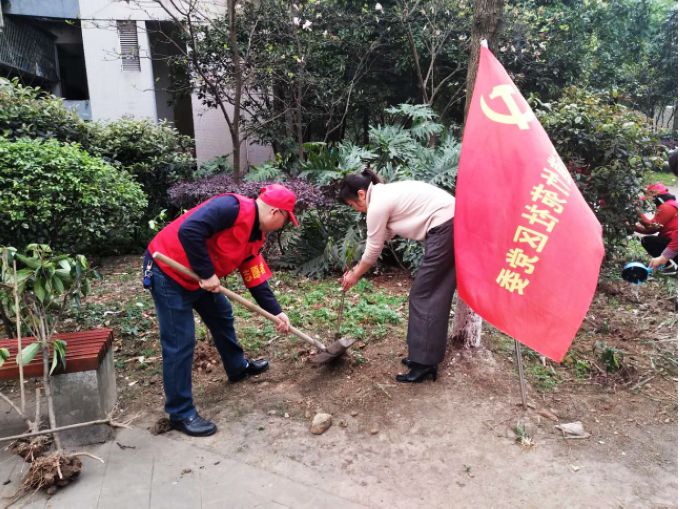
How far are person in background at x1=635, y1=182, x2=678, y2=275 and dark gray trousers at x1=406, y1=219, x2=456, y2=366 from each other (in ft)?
10.5

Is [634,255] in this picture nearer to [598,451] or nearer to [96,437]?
→ [598,451]

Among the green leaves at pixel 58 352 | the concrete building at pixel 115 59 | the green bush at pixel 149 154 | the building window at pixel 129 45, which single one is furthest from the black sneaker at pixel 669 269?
the building window at pixel 129 45

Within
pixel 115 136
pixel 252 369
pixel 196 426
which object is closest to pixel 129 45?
pixel 115 136

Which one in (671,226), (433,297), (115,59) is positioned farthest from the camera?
(115,59)

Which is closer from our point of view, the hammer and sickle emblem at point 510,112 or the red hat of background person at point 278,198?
the hammer and sickle emblem at point 510,112

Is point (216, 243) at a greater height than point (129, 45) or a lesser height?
lesser

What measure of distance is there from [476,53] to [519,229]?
4.85 feet

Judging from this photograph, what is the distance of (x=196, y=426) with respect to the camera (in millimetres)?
3020

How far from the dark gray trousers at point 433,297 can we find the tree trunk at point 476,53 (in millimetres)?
304

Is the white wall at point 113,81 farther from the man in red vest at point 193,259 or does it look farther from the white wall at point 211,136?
the man in red vest at point 193,259

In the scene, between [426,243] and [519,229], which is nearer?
[519,229]

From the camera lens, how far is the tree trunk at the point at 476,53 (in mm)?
3227

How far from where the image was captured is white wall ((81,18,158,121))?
1023 cm

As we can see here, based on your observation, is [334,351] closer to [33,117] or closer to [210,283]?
[210,283]
